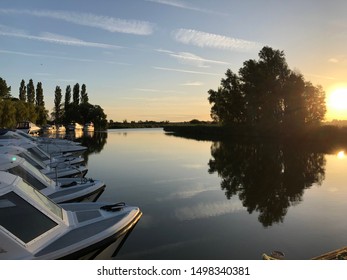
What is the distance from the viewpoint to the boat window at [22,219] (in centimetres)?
708

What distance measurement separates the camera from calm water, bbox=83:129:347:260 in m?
9.99

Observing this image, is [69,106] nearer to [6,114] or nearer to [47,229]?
[6,114]

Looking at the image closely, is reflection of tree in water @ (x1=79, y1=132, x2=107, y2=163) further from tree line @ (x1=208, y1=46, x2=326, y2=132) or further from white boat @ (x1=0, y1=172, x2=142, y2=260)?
tree line @ (x1=208, y1=46, x2=326, y2=132)

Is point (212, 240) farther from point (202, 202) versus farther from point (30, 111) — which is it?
point (30, 111)

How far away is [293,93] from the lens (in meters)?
59.3

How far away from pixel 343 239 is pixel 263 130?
5771cm

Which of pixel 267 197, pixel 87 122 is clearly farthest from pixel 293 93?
pixel 87 122

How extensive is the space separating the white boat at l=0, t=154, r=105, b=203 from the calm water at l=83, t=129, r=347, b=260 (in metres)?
2.26

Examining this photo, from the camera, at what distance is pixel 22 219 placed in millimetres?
7344

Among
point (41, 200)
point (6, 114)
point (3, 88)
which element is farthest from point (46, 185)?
point (3, 88)

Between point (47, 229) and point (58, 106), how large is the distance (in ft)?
385

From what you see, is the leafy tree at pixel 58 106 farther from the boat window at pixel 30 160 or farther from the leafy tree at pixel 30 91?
the boat window at pixel 30 160

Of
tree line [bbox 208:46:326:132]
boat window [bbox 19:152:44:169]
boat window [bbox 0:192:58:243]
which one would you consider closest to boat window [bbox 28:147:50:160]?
boat window [bbox 19:152:44:169]

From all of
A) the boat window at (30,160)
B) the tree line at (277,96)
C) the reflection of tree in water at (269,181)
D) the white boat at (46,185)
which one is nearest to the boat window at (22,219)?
the white boat at (46,185)
